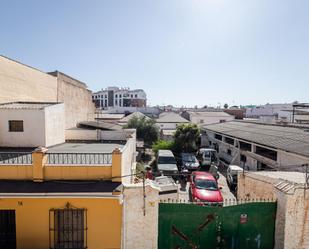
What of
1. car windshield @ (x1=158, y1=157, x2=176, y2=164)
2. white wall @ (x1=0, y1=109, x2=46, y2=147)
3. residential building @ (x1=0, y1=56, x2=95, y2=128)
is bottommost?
car windshield @ (x1=158, y1=157, x2=176, y2=164)

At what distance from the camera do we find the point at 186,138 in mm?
27219

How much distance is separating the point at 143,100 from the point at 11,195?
9694cm

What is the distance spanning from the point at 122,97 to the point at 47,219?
3794 inches

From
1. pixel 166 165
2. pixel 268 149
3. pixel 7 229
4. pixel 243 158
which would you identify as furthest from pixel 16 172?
pixel 243 158

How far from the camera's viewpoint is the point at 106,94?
106 m

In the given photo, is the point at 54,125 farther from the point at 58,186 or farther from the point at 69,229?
the point at 69,229

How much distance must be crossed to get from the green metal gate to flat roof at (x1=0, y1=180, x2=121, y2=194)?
6.07 ft

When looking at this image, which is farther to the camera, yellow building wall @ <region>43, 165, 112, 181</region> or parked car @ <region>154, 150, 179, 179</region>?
parked car @ <region>154, 150, 179, 179</region>

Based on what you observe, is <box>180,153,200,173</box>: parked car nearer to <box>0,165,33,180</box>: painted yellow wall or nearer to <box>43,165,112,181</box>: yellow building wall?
<box>43,165,112,181</box>: yellow building wall

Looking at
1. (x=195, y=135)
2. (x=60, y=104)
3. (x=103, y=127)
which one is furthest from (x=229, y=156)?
(x=60, y=104)

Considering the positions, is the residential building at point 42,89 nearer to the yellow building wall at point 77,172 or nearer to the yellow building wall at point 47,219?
the yellow building wall at point 77,172

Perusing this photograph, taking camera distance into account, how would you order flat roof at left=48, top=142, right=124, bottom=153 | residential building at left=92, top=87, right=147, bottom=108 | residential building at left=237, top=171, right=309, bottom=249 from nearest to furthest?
residential building at left=237, top=171, right=309, bottom=249 → flat roof at left=48, top=142, right=124, bottom=153 → residential building at left=92, top=87, right=147, bottom=108

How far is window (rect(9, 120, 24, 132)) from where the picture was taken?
12.8 meters

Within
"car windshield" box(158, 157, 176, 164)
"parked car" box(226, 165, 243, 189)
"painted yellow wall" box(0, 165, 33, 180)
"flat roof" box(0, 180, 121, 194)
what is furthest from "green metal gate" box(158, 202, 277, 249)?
"car windshield" box(158, 157, 176, 164)
